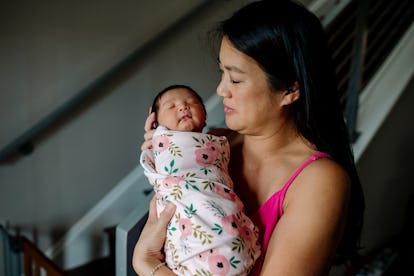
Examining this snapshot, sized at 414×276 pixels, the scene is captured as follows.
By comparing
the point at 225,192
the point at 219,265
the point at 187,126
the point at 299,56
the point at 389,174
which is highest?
the point at 299,56

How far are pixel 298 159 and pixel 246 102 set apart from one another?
20 centimetres

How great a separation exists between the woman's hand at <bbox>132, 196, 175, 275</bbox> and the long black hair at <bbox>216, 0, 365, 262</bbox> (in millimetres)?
392

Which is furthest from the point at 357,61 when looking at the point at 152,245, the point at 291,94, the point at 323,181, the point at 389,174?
the point at 152,245

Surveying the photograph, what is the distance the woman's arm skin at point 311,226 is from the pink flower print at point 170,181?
0.82 ft

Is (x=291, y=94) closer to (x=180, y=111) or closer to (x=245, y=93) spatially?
(x=245, y=93)

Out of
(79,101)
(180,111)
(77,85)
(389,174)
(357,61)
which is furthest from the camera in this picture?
(389,174)

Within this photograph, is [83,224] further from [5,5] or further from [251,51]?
[251,51]

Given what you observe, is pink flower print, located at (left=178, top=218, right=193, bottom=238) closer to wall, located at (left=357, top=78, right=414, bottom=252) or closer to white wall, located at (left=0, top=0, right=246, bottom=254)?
white wall, located at (left=0, top=0, right=246, bottom=254)

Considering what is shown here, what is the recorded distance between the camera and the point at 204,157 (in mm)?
1019

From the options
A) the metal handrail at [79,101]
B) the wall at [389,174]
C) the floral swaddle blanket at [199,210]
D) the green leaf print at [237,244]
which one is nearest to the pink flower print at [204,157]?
the floral swaddle blanket at [199,210]

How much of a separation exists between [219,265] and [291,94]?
17.1 inches

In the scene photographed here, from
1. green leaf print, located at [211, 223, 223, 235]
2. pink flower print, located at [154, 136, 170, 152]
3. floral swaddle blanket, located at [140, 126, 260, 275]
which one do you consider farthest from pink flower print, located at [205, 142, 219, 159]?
green leaf print, located at [211, 223, 223, 235]

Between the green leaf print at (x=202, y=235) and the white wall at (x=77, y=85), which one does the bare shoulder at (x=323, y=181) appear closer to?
the green leaf print at (x=202, y=235)

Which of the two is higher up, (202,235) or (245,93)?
(245,93)
